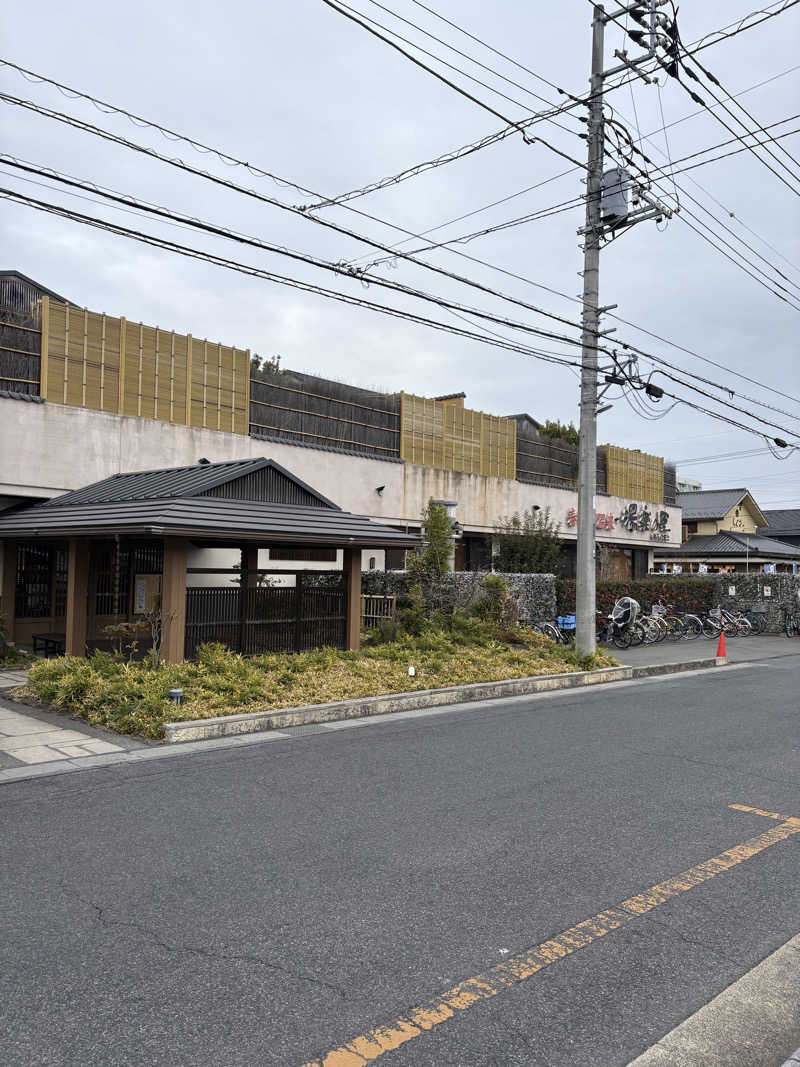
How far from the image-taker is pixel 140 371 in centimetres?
2038

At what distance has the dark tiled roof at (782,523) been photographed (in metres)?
62.0

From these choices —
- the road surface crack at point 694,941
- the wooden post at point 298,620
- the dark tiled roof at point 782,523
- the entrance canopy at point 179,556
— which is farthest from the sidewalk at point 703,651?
the dark tiled roof at point 782,523

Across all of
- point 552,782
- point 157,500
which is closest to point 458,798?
point 552,782

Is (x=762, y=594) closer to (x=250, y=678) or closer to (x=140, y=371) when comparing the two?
(x=140, y=371)

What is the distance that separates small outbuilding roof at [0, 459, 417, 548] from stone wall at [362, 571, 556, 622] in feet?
13.2

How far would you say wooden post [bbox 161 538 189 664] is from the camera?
12.5 meters

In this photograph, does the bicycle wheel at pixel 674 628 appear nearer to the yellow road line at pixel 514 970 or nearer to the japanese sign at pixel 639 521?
the japanese sign at pixel 639 521

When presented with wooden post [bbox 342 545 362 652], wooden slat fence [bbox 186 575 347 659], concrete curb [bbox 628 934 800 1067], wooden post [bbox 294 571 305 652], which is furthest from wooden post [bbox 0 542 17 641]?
concrete curb [bbox 628 934 800 1067]

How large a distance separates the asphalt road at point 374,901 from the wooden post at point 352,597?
6535mm

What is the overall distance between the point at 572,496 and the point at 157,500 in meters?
24.6

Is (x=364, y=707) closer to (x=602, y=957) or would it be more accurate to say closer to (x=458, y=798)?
(x=458, y=798)

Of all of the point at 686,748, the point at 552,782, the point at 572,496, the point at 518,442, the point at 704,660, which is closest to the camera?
the point at 552,782

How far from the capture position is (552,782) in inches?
304

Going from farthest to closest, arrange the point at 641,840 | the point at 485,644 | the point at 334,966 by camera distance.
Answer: the point at 485,644
the point at 641,840
the point at 334,966
